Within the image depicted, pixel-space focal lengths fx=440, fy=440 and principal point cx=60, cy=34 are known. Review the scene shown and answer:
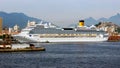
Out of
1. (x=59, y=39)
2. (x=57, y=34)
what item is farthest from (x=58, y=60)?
(x=57, y=34)

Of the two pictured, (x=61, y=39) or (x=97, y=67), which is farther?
(x=61, y=39)

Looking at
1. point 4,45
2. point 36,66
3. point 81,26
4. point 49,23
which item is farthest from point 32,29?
point 36,66

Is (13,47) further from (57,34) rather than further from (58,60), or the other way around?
(57,34)

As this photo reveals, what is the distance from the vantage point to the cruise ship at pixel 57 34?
407 ft

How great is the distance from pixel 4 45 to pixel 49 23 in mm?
65595

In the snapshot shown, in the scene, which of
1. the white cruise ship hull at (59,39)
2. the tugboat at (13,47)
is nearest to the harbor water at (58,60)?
the tugboat at (13,47)

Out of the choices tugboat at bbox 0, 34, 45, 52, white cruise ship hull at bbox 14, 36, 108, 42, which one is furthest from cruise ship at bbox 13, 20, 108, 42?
tugboat at bbox 0, 34, 45, 52

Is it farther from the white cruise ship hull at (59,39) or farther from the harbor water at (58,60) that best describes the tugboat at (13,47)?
the white cruise ship hull at (59,39)

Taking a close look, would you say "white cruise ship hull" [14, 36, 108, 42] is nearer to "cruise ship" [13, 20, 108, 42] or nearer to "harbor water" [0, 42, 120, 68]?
"cruise ship" [13, 20, 108, 42]

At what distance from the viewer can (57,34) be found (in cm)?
12706

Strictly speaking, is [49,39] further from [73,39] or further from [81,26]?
[81,26]

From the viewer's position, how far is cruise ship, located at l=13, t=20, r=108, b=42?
124 m

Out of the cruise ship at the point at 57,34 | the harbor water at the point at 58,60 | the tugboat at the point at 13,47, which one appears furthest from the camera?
the cruise ship at the point at 57,34

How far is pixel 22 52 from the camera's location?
6588 centimetres
